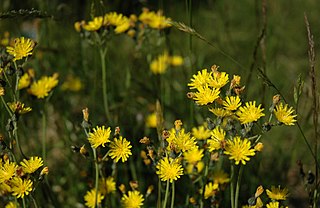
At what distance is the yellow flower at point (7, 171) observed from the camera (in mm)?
1515

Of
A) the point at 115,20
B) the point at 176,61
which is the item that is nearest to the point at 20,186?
the point at 115,20

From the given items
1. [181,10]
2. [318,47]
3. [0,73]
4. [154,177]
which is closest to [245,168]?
[154,177]

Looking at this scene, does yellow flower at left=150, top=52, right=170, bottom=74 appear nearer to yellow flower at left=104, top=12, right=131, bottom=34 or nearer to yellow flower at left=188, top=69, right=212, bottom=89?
yellow flower at left=104, top=12, right=131, bottom=34

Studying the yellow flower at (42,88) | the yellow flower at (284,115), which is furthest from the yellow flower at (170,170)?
the yellow flower at (42,88)

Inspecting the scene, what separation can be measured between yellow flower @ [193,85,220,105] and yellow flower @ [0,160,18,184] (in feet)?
1.82

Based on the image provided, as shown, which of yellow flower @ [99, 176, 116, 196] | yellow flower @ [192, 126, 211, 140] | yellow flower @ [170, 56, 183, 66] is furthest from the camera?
yellow flower @ [170, 56, 183, 66]

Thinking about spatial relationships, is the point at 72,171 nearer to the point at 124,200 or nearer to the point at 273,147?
the point at 124,200

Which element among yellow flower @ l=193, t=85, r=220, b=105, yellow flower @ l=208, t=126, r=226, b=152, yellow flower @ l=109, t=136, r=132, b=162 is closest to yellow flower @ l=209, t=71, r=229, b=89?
yellow flower @ l=193, t=85, r=220, b=105

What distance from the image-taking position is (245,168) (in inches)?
92.0

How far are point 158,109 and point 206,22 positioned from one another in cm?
231

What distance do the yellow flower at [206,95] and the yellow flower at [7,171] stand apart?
555 millimetres

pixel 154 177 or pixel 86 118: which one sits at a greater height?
pixel 86 118

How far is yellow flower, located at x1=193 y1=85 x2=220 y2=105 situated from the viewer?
152 centimetres

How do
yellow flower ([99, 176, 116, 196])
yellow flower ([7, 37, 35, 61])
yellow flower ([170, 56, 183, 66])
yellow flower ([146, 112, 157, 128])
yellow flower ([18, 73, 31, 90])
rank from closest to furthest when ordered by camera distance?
yellow flower ([7, 37, 35, 61])
yellow flower ([99, 176, 116, 196])
yellow flower ([18, 73, 31, 90])
yellow flower ([146, 112, 157, 128])
yellow flower ([170, 56, 183, 66])
